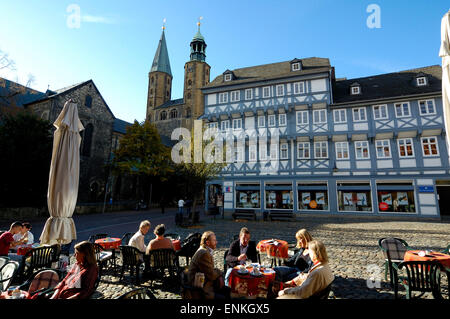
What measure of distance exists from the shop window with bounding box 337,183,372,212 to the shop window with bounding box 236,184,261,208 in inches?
277

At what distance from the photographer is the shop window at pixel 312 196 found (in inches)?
761

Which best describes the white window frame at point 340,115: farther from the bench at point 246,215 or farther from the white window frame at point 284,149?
the bench at point 246,215

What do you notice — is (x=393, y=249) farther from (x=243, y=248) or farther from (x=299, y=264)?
(x=243, y=248)

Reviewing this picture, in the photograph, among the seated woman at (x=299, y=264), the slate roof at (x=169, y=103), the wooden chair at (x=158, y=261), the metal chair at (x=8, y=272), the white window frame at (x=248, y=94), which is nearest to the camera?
the metal chair at (x=8, y=272)

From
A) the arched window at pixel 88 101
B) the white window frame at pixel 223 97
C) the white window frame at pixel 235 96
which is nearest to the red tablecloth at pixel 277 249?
the white window frame at pixel 235 96

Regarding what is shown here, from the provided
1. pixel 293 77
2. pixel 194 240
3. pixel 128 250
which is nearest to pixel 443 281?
pixel 194 240

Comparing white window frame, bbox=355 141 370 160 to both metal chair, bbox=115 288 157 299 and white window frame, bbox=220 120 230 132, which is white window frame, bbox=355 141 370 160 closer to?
white window frame, bbox=220 120 230 132

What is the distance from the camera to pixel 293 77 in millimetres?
Result: 20984

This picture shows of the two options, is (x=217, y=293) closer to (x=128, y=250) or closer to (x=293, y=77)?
(x=128, y=250)

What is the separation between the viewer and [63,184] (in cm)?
510

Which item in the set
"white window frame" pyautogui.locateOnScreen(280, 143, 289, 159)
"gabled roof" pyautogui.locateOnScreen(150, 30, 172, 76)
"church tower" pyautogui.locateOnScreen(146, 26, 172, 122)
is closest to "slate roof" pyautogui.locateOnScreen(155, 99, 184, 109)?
"church tower" pyautogui.locateOnScreen(146, 26, 172, 122)

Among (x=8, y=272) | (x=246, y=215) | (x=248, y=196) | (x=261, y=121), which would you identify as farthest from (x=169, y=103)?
(x=8, y=272)

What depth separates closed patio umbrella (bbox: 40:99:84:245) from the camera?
491 centimetres

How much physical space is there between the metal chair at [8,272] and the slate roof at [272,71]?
857 inches
